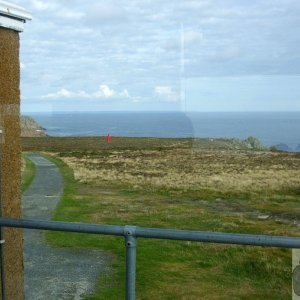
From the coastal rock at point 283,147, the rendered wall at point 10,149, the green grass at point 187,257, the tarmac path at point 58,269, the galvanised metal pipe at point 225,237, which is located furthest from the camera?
the coastal rock at point 283,147

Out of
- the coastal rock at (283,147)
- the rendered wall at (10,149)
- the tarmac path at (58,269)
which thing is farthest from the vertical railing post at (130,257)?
the coastal rock at (283,147)

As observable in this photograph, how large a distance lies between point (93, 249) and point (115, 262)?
1011 mm

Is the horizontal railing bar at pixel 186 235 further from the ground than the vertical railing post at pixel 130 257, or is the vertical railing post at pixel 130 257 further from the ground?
the horizontal railing bar at pixel 186 235

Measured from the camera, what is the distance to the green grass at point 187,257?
7488 millimetres

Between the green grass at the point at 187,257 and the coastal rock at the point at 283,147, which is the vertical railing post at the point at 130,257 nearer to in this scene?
the green grass at the point at 187,257

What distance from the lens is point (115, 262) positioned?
343 inches

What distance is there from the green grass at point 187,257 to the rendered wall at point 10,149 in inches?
135

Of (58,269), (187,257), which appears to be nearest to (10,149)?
(58,269)

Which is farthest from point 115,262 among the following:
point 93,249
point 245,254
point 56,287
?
point 245,254

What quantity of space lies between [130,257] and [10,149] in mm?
1451

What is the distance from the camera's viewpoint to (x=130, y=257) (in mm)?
2619

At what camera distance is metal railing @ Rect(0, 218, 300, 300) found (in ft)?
7.61

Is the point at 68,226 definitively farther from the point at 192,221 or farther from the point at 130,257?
the point at 192,221

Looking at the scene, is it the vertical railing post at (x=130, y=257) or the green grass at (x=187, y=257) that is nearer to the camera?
the vertical railing post at (x=130, y=257)
